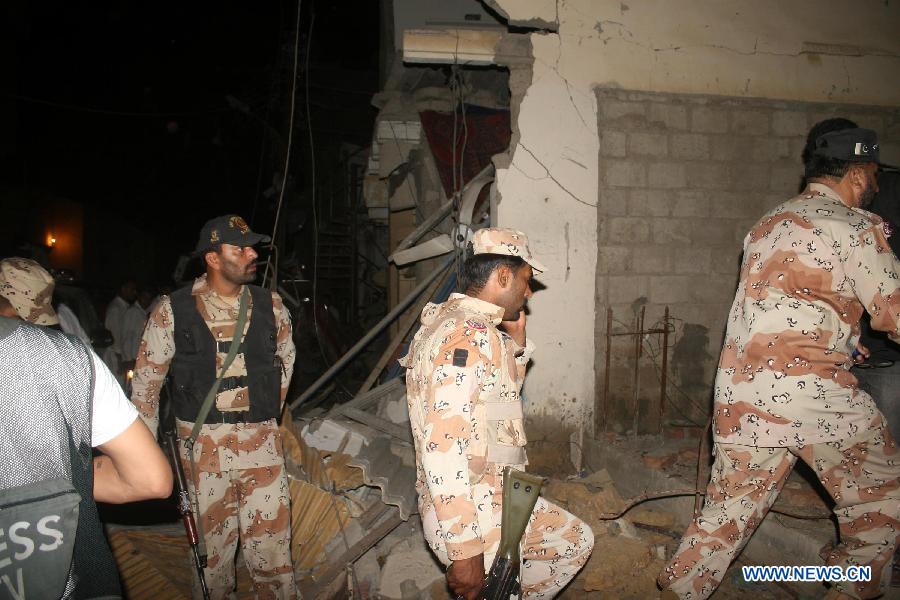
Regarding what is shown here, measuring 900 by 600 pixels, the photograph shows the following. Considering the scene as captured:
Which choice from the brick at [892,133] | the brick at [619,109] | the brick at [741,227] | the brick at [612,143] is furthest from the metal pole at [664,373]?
the brick at [892,133]

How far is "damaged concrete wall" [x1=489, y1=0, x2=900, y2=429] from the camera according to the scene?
4.50 metres

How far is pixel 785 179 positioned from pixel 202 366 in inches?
198

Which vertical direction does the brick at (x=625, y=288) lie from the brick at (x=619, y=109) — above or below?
below

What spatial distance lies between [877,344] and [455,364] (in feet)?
8.86

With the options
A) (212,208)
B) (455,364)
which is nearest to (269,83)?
(455,364)

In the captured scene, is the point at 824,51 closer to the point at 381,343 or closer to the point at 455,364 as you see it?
the point at 455,364

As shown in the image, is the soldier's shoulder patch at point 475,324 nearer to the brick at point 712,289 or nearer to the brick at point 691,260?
the brick at point 691,260

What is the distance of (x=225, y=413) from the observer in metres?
2.96

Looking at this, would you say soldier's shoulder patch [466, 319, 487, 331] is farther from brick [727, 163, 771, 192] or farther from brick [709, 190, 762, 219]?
brick [727, 163, 771, 192]

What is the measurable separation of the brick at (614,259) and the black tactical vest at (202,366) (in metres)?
2.87

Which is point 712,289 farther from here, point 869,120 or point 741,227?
point 869,120

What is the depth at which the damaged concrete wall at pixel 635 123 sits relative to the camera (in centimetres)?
450

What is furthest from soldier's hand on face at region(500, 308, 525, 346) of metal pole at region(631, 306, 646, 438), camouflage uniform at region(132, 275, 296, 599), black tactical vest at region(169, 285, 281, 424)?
metal pole at region(631, 306, 646, 438)

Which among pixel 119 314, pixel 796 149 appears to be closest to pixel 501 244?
pixel 796 149
